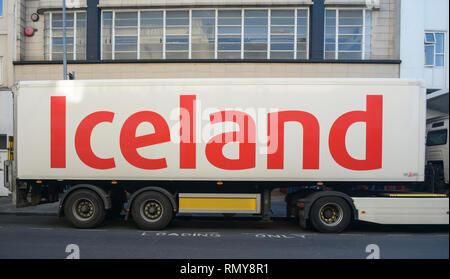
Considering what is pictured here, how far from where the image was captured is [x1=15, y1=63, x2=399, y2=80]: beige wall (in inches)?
580

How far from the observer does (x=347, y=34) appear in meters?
15.0

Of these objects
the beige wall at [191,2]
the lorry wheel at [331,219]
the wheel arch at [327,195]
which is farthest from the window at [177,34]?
the lorry wheel at [331,219]

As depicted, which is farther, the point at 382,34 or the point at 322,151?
the point at 382,34

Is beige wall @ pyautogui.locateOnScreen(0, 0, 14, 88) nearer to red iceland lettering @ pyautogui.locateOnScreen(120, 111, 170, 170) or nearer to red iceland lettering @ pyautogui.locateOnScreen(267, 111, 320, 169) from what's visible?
red iceland lettering @ pyautogui.locateOnScreen(120, 111, 170, 170)

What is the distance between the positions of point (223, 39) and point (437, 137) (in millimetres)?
10440

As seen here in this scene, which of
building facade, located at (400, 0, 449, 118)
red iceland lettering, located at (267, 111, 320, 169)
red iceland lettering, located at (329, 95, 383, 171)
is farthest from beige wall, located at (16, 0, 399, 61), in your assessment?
red iceland lettering, located at (267, 111, 320, 169)

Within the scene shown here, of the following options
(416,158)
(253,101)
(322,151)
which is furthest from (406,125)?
(253,101)

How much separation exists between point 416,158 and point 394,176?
678 millimetres

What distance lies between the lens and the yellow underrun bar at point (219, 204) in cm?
793

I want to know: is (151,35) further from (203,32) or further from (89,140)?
(89,140)

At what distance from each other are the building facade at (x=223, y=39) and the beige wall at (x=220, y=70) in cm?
5

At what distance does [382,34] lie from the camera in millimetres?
15008

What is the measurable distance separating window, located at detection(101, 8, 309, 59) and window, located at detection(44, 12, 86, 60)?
2.52m
